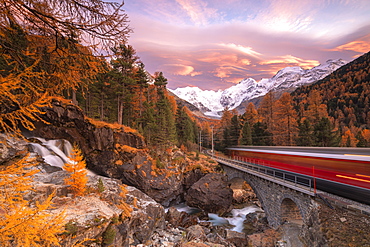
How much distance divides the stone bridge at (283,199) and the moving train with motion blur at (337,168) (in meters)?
1.44

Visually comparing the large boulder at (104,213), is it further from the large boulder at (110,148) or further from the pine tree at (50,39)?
the large boulder at (110,148)

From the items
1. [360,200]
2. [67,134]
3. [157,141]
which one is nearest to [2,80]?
[360,200]

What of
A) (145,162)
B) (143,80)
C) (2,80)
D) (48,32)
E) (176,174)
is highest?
(143,80)

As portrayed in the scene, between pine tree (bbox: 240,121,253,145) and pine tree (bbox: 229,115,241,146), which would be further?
pine tree (bbox: 229,115,241,146)

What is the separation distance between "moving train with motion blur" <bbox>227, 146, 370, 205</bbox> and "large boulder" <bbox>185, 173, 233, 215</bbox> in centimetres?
1008

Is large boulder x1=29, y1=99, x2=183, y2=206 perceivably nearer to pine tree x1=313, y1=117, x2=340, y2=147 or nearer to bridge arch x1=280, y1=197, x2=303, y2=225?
bridge arch x1=280, y1=197, x2=303, y2=225

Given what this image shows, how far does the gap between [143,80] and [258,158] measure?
949 inches

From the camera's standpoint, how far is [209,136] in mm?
67500

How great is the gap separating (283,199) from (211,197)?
1146 centimetres

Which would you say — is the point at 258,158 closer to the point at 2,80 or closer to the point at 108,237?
the point at 108,237

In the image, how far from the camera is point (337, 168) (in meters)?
12.6

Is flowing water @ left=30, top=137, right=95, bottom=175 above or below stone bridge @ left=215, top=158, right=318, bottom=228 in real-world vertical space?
above

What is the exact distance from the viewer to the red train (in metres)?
10.9

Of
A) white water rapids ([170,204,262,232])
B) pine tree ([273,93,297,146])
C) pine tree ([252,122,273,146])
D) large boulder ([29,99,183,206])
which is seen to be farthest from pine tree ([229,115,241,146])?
large boulder ([29,99,183,206])
